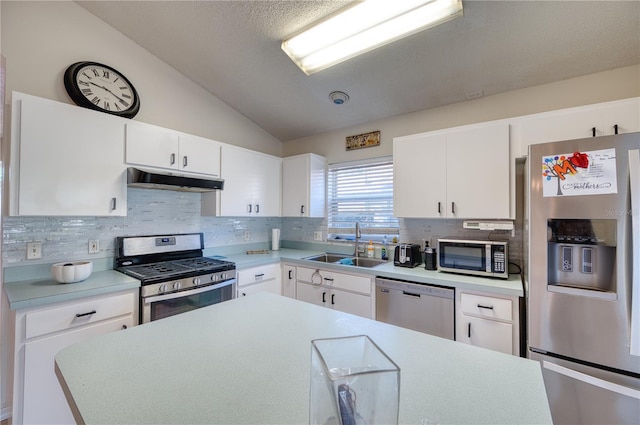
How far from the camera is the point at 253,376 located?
78 cm

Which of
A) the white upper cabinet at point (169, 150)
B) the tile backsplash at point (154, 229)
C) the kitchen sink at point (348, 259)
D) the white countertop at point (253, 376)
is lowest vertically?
the kitchen sink at point (348, 259)

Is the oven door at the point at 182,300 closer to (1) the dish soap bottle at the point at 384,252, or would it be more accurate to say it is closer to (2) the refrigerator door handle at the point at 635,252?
(1) the dish soap bottle at the point at 384,252

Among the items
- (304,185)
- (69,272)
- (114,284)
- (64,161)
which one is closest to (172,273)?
(114,284)

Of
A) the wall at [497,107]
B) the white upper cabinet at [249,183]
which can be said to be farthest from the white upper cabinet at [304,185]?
the wall at [497,107]

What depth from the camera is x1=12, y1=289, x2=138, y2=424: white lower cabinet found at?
5.01 feet

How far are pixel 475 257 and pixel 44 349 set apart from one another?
9.60 ft

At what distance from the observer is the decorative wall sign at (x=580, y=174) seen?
1.46 m

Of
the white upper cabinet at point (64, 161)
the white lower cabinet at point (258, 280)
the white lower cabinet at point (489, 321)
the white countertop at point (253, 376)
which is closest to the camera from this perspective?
the white countertop at point (253, 376)

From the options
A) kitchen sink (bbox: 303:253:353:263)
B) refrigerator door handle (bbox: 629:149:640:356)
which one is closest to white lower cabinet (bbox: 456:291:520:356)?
refrigerator door handle (bbox: 629:149:640:356)

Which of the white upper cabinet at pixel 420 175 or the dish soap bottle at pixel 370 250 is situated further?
the dish soap bottle at pixel 370 250

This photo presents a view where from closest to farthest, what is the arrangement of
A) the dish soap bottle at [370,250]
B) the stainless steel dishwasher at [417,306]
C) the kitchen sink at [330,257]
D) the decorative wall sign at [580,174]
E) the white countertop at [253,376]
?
the white countertop at [253,376] → the decorative wall sign at [580,174] → the stainless steel dishwasher at [417,306] → the dish soap bottle at [370,250] → the kitchen sink at [330,257]

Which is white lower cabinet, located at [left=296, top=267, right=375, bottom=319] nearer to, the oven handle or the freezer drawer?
the oven handle

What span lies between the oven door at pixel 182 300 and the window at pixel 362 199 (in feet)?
4.95

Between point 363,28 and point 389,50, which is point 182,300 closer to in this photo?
point 363,28
